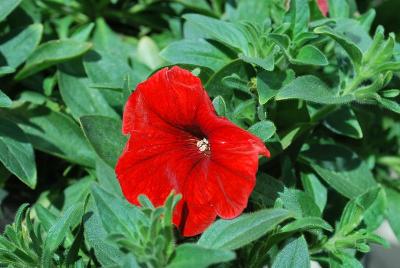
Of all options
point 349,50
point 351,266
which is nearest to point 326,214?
point 351,266

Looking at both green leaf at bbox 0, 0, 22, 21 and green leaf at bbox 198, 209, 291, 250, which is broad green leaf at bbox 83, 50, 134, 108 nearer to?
green leaf at bbox 0, 0, 22, 21

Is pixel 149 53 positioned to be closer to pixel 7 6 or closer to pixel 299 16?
pixel 7 6

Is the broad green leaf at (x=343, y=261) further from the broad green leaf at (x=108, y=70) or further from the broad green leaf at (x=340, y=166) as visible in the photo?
the broad green leaf at (x=108, y=70)

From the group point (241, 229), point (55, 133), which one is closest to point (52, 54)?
point (55, 133)

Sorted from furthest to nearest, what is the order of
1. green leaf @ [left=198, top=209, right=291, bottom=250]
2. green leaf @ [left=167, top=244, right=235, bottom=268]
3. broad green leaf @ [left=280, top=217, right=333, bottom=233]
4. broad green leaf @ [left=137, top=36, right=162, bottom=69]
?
broad green leaf @ [left=137, top=36, right=162, bottom=69] < broad green leaf @ [left=280, top=217, right=333, bottom=233] < green leaf @ [left=198, top=209, right=291, bottom=250] < green leaf @ [left=167, top=244, right=235, bottom=268]

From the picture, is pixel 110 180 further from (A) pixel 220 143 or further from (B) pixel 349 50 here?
(B) pixel 349 50

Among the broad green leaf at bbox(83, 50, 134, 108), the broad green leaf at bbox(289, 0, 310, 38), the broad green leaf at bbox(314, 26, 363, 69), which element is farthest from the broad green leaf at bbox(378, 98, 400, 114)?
the broad green leaf at bbox(83, 50, 134, 108)
